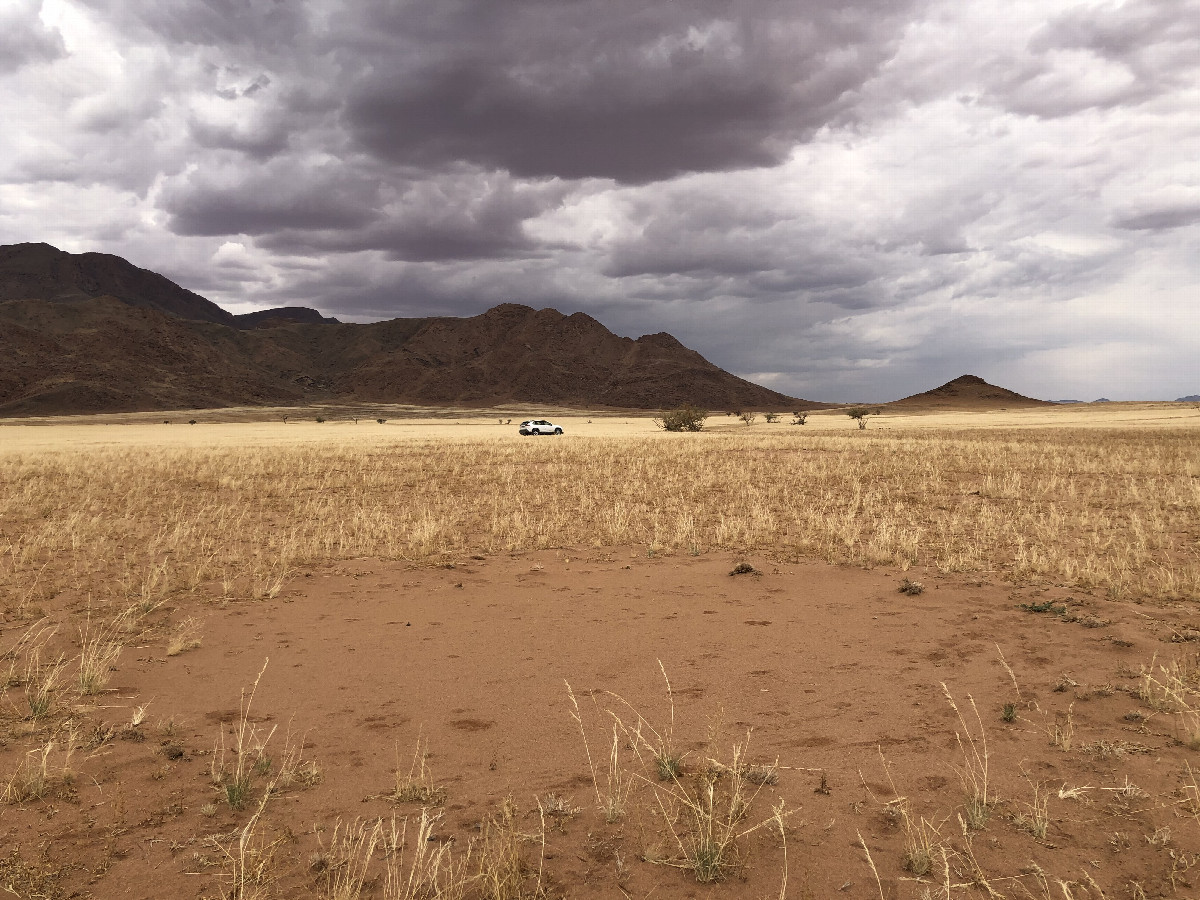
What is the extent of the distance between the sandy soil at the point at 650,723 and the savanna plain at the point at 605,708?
0.03m

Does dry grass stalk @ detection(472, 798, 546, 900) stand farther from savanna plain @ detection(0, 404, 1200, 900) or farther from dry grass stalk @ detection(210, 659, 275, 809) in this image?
dry grass stalk @ detection(210, 659, 275, 809)

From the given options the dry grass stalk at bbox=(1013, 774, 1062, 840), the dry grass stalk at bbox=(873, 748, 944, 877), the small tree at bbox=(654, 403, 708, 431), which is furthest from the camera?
the small tree at bbox=(654, 403, 708, 431)

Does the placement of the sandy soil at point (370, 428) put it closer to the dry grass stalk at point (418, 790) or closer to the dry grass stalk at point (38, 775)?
the dry grass stalk at point (38, 775)

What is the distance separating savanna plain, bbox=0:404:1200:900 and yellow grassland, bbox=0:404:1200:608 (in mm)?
144

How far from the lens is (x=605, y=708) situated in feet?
22.6

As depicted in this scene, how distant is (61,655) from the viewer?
25.8 ft

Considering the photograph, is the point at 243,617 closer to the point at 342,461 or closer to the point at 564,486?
the point at 564,486

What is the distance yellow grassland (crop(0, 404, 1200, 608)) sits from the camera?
1242cm

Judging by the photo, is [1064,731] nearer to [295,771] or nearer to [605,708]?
[605,708]

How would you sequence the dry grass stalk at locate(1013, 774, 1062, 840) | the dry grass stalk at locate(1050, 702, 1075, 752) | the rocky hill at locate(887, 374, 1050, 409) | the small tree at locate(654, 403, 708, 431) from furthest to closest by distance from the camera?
the rocky hill at locate(887, 374, 1050, 409) < the small tree at locate(654, 403, 708, 431) < the dry grass stalk at locate(1050, 702, 1075, 752) < the dry grass stalk at locate(1013, 774, 1062, 840)

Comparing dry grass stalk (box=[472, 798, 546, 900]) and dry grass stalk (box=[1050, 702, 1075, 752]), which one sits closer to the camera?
dry grass stalk (box=[472, 798, 546, 900])

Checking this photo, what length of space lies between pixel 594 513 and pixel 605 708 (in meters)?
10.9

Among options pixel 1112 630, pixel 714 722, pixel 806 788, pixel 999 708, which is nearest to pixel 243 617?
pixel 714 722

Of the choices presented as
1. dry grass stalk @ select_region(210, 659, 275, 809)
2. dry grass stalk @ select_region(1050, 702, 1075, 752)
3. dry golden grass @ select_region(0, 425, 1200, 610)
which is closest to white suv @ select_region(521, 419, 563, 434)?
dry golden grass @ select_region(0, 425, 1200, 610)
